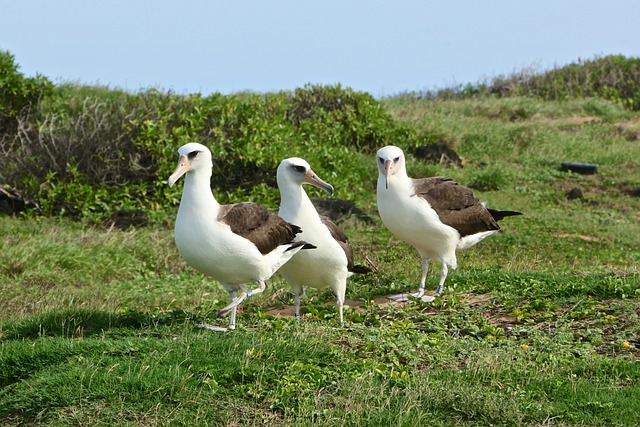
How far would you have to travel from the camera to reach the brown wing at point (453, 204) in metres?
9.19

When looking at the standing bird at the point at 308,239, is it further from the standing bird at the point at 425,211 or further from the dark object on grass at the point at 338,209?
the dark object on grass at the point at 338,209

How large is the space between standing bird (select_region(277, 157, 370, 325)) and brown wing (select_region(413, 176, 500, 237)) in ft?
4.91

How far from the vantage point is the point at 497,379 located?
19.9 ft

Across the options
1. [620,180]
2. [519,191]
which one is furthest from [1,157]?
[620,180]

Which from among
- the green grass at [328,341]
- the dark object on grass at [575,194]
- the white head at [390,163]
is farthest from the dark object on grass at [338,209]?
the white head at [390,163]

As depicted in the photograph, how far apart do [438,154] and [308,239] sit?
11.5m

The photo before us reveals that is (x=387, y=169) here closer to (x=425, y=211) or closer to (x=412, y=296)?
(x=425, y=211)

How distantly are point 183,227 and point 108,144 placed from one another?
8887 mm

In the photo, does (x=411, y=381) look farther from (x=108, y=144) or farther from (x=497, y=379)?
(x=108, y=144)

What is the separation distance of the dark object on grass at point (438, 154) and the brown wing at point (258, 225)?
38.0 ft

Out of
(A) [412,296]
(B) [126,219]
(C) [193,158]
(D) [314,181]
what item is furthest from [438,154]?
(C) [193,158]

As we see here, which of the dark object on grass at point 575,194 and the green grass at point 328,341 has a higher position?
the dark object on grass at point 575,194

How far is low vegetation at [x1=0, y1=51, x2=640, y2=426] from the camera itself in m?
5.71

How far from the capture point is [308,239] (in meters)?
7.83
